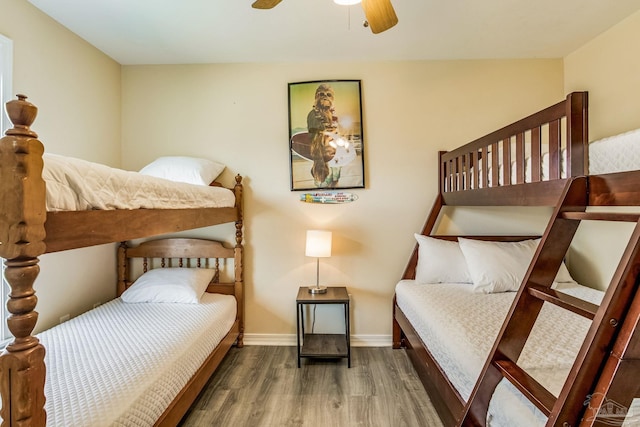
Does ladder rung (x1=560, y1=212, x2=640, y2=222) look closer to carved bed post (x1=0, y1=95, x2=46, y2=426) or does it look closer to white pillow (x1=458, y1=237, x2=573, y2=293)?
white pillow (x1=458, y1=237, x2=573, y2=293)

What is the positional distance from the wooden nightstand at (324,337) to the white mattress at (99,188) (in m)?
1.33

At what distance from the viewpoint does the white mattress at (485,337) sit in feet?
3.75

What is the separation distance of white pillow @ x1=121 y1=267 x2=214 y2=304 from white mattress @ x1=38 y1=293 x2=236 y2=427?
7 cm

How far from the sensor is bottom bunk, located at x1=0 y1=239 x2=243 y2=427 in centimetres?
127

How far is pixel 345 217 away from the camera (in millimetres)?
2967

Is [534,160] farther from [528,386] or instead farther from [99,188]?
[99,188]

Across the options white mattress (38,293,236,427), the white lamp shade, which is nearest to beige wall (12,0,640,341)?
the white lamp shade

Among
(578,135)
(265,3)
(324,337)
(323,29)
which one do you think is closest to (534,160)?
(578,135)

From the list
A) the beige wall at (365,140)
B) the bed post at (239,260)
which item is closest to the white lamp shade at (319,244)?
the beige wall at (365,140)

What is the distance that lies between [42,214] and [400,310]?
248 centimetres

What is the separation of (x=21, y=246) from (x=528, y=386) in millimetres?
1556

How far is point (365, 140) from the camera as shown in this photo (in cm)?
295

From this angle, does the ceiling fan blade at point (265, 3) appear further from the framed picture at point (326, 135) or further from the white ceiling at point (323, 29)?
the framed picture at point (326, 135)

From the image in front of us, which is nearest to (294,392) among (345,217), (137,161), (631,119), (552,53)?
(345,217)
